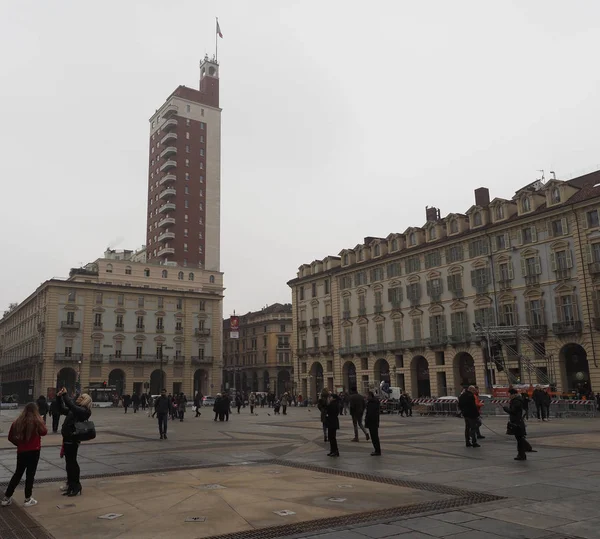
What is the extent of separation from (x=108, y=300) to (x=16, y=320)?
27.7 m

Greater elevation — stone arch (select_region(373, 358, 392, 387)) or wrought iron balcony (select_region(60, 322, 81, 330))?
wrought iron balcony (select_region(60, 322, 81, 330))

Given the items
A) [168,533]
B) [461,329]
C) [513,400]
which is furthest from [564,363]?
[168,533]

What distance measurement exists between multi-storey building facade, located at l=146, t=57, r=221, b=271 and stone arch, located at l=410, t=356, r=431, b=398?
149 ft

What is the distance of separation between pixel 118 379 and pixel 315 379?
→ 27470 millimetres

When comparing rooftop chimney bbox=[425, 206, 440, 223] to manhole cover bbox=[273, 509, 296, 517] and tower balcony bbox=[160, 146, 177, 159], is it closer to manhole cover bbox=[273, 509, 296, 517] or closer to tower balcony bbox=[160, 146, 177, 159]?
tower balcony bbox=[160, 146, 177, 159]

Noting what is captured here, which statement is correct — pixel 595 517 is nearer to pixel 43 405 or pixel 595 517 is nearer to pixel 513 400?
pixel 513 400

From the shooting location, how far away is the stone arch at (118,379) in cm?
7644

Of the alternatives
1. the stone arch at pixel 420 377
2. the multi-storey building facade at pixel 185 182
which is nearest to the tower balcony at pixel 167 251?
the multi-storey building facade at pixel 185 182

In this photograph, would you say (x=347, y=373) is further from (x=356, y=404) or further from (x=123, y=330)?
(x=356, y=404)

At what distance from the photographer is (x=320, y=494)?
940 cm

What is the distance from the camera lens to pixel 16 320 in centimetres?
9469

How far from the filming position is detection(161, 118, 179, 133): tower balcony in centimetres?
9269

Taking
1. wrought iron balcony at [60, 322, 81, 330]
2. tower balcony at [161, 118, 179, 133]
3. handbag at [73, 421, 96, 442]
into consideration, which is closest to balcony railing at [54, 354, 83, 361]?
wrought iron balcony at [60, 322, 81, 330]

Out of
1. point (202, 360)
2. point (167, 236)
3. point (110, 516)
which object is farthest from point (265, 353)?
point (110, 516)
